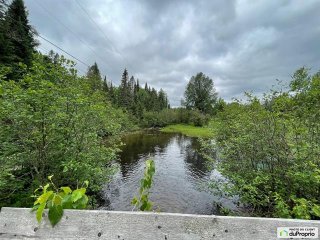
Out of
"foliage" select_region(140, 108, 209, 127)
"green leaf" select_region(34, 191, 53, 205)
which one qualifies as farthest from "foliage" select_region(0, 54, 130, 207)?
"foliage" select_region(140, 108, 209, 127)

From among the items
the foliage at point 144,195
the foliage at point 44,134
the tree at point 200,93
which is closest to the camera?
the foliage at point 144,195

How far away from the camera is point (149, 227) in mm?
1487

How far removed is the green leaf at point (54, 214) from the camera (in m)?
1.50

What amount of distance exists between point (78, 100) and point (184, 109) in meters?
58.4

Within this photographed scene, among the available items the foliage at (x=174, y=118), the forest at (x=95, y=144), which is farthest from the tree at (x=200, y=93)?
the forest at (x=95, y=144)

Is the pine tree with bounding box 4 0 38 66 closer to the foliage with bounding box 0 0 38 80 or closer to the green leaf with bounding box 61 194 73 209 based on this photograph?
the foliage with bounding box 0 0 38 80

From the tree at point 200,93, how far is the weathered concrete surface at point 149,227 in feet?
218

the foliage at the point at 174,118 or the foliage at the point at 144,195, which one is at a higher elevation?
the foliage at the point at 174,118

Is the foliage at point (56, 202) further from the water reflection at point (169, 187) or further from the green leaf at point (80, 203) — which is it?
the water reflection at point (169, 187)

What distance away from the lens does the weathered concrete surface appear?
4.80 feet

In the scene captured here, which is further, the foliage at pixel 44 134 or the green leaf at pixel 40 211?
the foliage at pixel 44 134

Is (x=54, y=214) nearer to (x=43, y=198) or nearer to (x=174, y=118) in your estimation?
(x=43, y=198)

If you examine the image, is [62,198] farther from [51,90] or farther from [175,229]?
[51,90]

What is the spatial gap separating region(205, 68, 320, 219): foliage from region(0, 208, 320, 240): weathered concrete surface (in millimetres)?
3079
